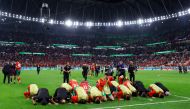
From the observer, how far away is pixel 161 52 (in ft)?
307

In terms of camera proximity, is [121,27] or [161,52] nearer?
[161,52]

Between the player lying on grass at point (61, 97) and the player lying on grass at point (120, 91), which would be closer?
the player lying on grass at point (61, 97)

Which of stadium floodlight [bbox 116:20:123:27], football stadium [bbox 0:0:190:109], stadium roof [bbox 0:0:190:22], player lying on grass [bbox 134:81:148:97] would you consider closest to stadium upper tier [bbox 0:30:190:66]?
football stadium [bbox 0:0:190:109]

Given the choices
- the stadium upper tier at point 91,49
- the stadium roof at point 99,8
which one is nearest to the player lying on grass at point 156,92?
the stadium upper tier at point 91,49

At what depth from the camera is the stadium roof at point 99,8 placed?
82625 millimetres

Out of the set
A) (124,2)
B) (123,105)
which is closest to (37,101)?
(123,105)

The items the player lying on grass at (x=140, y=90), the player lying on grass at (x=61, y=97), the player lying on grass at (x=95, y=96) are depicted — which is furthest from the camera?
the player lying on grass at (x=140, y=90)

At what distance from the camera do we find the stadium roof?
82.6 m

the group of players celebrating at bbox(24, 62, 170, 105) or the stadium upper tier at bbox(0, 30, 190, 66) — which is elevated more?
the stadium upper tier at bbox(0, 30, 190, 66)

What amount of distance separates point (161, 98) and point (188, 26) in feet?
263

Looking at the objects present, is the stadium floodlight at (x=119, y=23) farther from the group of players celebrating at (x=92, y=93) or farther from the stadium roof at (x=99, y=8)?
the group of players celebrating at (x=92, y=93)

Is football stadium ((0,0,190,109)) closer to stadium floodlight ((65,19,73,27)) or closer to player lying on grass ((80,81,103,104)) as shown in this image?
stadium floodlight ((65,19,73,27))

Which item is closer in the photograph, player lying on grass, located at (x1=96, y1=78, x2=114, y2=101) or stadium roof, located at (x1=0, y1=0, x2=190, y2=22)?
player lying on grass, located at (x1=96, y1=78, x2=114, y2=101)

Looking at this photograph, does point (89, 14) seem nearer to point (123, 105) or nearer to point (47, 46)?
point (47, 46)
